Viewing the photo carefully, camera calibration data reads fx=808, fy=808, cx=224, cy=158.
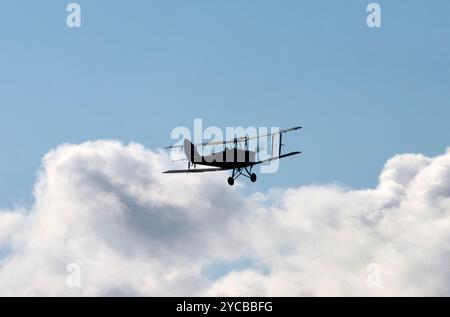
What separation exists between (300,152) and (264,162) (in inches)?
182

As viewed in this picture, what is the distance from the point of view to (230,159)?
93.9 meters
